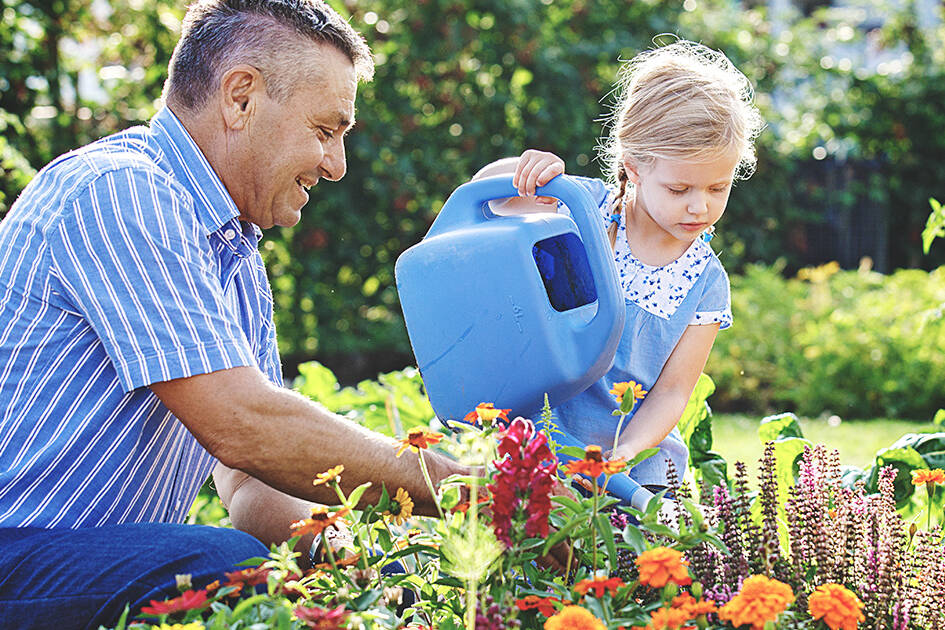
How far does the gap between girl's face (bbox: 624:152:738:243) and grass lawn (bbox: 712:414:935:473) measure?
222cm

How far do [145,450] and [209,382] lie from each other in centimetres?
26

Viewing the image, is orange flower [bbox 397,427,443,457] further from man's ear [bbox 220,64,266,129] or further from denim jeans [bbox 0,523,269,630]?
man's ear [bbox 220,64,266,129]

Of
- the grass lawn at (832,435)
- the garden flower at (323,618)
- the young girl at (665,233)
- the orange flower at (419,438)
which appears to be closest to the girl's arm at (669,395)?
the young girl at (665,233)

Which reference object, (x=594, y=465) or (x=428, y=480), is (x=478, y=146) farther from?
(x=594, y=465)

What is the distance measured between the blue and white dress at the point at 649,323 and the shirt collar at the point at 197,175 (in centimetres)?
66

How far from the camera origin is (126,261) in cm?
138

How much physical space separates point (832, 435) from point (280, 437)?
3.70 meters

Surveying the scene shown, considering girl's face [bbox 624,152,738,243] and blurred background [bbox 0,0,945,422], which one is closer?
girl's face [bbox 624,152,738,243]

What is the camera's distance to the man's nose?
65.7 inches

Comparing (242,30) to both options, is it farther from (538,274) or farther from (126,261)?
(538,274)

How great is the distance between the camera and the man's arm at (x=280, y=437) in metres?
1.37

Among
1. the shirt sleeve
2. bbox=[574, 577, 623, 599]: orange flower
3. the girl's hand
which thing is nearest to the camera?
bbox=[574, 577, 623, 599]: orange flower

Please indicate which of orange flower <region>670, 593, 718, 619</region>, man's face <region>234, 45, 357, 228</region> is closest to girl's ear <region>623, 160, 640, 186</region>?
man's face <region>234, 45, 357, 228</region>

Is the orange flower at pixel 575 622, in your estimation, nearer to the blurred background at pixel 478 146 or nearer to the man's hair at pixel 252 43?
the man's hair at pixel 252 43
